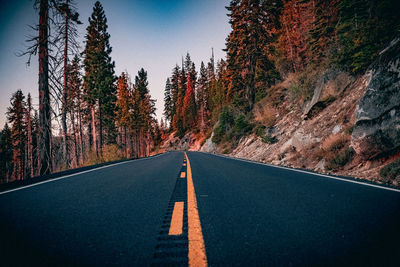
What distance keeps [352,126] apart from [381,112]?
1534 mm

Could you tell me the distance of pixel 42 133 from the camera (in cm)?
869

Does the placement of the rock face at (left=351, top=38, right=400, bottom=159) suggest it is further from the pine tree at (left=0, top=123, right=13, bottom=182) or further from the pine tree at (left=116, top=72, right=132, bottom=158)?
the pine tree at (left=0, top=123, right=13, bottom=182)

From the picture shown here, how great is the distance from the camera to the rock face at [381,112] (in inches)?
222

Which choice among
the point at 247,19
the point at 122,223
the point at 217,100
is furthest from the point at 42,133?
the point at 217,100

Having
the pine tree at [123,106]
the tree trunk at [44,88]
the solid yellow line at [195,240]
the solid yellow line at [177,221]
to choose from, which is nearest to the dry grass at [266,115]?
the solid yellow line at [177,221]

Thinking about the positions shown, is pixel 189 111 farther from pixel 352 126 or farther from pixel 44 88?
pixel 352 126

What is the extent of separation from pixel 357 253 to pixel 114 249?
208cm

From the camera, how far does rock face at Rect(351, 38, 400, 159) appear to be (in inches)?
222

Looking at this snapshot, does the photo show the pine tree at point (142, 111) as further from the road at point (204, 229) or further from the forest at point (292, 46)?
the road at point (204, 229)

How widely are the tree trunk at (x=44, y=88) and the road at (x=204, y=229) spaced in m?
6.32

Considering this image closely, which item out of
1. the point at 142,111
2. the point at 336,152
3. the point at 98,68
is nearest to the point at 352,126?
the point at 336,152

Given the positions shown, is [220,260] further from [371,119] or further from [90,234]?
[371,119]

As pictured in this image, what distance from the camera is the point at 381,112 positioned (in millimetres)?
6074

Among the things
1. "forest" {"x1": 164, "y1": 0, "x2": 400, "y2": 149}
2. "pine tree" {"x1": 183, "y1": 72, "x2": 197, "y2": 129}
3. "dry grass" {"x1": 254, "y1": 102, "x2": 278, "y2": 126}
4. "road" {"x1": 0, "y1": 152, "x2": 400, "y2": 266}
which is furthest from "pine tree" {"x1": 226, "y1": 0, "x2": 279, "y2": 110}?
"pine tree" {"x1": 183, "y1": 72, "x2": 197, "y2": 129}
